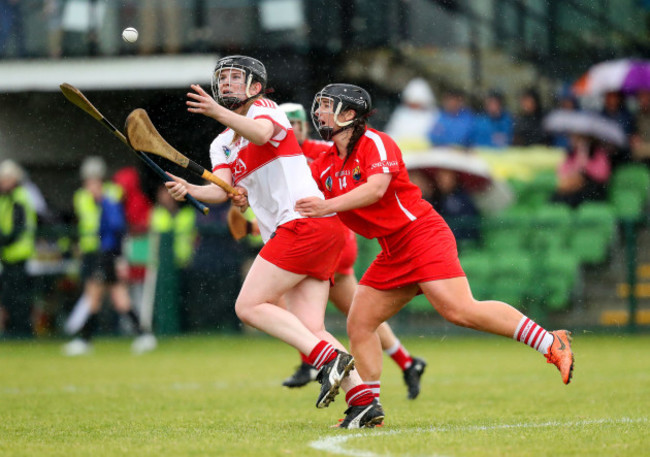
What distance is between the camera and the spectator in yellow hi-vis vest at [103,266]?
13433 millimetres

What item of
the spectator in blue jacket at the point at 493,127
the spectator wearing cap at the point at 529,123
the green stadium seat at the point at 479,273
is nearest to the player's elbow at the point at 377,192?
the green stadium seat at the point at 479,273

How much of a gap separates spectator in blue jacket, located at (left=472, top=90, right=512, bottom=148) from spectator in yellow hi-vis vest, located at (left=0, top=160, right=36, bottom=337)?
19.5ft

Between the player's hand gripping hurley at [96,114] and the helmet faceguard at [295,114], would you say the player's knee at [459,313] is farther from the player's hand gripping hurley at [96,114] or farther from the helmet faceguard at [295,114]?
the helmet faceguard at [295,114]

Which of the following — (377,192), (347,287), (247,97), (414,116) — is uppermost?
(247,97)

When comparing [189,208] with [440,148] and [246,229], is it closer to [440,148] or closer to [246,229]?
[440,148]

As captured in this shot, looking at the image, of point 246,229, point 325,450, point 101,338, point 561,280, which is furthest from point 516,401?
point 101,338

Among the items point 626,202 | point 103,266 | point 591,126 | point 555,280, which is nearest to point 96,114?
point 103,266

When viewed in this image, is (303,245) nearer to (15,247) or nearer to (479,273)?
(479,273)

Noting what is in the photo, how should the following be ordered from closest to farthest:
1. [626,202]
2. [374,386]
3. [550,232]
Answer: [374,386]
[550,232]
[626,202]

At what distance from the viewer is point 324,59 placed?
51.9 ft

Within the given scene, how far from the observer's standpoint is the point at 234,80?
634 cm

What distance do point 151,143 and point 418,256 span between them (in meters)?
1.68

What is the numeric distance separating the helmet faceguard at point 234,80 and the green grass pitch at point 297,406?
187 cm

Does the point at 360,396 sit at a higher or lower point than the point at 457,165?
higher
